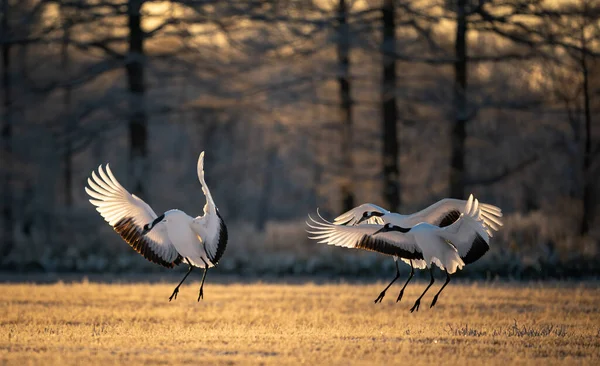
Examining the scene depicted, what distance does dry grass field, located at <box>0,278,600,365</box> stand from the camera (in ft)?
30.7

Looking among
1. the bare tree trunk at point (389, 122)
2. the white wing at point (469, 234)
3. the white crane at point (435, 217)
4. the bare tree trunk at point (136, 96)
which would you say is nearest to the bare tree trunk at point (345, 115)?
the bare tree trunk at point (389, 122)

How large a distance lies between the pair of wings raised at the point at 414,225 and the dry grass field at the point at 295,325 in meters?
1.05

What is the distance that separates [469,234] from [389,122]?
37.9 ft

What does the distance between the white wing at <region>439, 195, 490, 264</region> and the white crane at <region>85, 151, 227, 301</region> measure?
2.92m

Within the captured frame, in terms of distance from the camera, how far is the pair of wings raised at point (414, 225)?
11.4m

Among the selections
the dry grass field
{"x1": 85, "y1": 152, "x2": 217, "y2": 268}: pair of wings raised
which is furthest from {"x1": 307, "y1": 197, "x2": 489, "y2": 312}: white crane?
{"x1": 85, "y1": 152, "x2": 217, "y2": 268}: pair of wings raised

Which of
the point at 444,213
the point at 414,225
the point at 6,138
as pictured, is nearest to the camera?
the point at 414,225

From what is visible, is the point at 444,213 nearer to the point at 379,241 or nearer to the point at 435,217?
the point at 435,217

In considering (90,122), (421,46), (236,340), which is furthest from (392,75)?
(236,340)

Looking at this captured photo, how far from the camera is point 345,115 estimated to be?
24.2 meters

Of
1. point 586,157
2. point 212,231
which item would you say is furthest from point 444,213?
point 586,157

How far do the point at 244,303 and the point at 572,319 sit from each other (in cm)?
523

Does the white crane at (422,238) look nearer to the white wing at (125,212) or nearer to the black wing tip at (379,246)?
Answer: the black wing tip at (379,246)

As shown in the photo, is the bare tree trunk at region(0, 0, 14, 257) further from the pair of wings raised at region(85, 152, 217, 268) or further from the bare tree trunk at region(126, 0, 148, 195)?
the pair of wings raised at region(85, 152, 217, 268)
